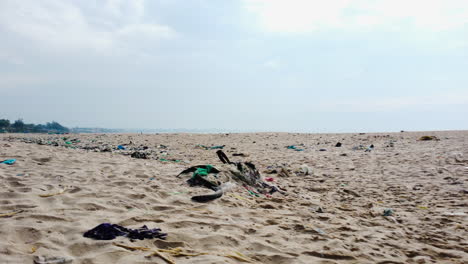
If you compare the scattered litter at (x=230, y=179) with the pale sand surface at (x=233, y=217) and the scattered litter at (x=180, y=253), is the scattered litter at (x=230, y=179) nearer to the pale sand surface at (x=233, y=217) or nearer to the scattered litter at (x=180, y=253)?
the pale sand surface at (x=233, y=217)

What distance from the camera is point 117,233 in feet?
8.93

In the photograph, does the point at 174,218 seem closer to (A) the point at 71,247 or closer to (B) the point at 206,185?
(A) the point at 71,247

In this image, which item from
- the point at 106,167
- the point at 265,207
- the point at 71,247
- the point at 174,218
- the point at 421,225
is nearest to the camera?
the point at 71,247

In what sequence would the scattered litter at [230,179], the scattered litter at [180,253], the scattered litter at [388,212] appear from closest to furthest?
the scattered litter at [180,253] → the scattered litter at [388,212] → the scattered litter at [230,179]

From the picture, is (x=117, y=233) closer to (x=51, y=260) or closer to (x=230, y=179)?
(x=51, y=260)

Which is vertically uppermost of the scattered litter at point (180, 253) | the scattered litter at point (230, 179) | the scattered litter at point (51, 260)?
the scattered litter at point (230, 179)

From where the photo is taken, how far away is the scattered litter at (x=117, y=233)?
2.65 meters

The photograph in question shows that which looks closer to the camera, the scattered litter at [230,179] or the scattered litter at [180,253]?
the scattered litter at [180,253]

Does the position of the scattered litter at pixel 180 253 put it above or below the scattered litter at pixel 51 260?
below

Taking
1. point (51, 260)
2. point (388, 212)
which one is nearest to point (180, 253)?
point (51, 260)

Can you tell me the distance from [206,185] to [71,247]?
254 cm

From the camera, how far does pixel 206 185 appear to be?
4.79 meters

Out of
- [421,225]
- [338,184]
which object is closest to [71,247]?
[421,225]

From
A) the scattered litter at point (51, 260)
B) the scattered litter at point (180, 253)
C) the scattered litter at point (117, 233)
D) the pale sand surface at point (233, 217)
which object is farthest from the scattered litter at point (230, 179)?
the scattered litter at point (51, 260)
